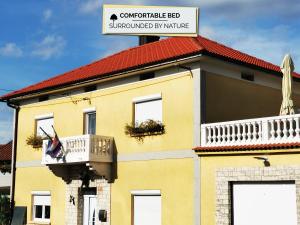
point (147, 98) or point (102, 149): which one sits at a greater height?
point (147, 98)

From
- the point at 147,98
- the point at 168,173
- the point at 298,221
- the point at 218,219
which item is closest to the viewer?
the point at 298,221

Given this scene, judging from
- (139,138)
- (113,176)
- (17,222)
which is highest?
(139,138)

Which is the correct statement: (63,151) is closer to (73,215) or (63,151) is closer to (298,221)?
(73,215)

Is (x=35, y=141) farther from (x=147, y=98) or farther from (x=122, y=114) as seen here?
(x=147, y=98)

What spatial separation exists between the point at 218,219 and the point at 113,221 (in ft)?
17.6

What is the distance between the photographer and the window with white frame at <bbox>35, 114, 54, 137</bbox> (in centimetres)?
2406

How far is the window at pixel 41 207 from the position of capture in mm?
23438

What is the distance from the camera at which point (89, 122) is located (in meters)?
22.4

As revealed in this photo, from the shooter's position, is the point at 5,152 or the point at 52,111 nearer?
the point at 52,111

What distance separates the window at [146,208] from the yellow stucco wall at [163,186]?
22cm

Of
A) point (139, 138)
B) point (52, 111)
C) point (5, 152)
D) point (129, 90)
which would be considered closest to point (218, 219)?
point (139, 138)

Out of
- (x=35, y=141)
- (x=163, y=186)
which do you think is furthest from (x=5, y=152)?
(x=163, y=186)

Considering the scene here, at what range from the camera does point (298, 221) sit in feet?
46.5

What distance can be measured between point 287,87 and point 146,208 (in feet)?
22.2
